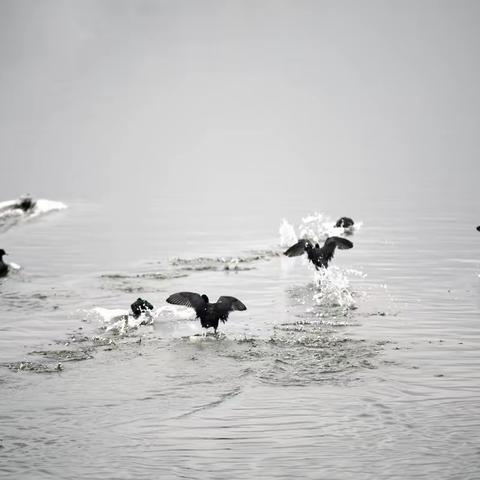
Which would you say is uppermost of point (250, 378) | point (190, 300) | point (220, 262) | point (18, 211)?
point (18, 211)

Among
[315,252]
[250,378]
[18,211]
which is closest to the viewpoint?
[250,378]

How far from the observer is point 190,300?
1770cm

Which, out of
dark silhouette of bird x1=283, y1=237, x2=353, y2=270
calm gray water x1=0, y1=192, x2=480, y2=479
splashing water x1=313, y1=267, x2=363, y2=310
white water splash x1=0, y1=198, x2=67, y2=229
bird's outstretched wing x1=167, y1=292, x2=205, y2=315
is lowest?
calm gray water x1=0, y1=192, x2=480, y2=479

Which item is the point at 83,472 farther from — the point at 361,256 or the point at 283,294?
the point at 361,256

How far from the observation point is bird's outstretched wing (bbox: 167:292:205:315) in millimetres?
17578

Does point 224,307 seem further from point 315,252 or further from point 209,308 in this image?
point 315,252

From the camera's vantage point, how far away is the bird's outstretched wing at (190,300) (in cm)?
1758

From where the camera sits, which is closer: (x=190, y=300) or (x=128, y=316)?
(x=190, y=300)

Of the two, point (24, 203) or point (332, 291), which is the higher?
point (24, 203)

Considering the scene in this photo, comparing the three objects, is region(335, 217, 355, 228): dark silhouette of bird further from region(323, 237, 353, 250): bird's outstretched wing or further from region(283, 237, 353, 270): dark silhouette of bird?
region(283, 237, 353, 270): dark silhouette of bird

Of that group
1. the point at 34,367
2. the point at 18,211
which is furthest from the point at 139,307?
the point at 18,211

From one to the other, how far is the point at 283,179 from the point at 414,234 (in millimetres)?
64099

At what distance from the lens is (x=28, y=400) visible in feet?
44.1

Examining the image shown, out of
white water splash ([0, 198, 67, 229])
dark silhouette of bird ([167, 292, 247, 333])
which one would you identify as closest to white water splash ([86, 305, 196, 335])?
dark silhouette of bird ([167, 292, 247, 333])
